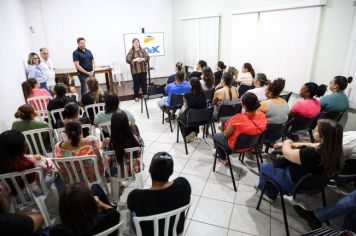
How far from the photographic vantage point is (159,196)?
1367 millimetres

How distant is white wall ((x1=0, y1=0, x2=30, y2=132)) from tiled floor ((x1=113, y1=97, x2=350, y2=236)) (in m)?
2.13

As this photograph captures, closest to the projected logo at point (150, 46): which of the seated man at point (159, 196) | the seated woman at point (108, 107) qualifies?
the seated woman at point (108, 107)

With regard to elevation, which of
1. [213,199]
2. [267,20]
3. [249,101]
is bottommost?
[213,199]

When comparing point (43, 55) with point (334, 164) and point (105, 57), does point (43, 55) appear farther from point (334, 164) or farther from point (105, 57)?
point (334, 164)

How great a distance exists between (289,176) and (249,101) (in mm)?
805

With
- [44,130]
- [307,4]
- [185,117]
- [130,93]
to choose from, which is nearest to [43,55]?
[130,93]

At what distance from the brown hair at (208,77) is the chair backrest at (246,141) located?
5.48ft

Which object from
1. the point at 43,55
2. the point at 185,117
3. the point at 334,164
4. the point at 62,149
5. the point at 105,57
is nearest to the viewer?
the point at 334,164

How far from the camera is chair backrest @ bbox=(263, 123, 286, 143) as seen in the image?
2671 millimetres

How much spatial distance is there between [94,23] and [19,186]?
6.00 meters

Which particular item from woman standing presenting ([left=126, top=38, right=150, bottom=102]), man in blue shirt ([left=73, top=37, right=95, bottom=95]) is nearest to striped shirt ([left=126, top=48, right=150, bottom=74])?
woman standing presenting ([left=126, top=38, right=150, bottom=102])

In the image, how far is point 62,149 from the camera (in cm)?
196

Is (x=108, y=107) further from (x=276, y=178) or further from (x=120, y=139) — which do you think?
(x=276, y=178)

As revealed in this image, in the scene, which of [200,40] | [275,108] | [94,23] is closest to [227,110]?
[275,108]
